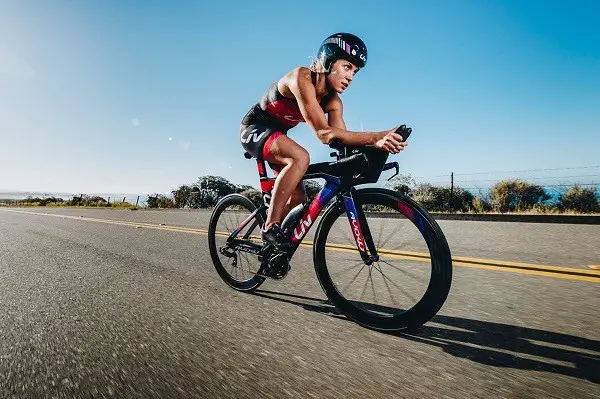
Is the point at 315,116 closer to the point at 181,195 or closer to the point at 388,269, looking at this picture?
the point at 388,269

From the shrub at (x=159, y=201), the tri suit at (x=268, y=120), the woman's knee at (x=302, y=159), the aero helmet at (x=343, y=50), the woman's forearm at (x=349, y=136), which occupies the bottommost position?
the woman's knee at (x=302, y=159)

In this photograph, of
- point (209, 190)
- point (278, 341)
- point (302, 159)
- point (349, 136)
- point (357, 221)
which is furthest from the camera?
point (209, 190)

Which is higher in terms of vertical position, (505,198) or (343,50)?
(505,198)

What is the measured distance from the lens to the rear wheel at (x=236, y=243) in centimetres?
314

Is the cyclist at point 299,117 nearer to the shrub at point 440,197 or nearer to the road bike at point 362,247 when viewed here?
the road bike at point 362,247

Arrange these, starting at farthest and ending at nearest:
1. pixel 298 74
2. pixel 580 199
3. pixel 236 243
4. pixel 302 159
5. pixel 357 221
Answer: pixel 580 199 < pixel 236 243 < pixel 302 159 < pixel 298 74 < pixel 357 221

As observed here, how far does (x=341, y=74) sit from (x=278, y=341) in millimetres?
1889

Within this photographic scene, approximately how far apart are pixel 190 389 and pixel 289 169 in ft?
5.50

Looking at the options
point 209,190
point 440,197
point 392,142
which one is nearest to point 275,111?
point 392,142

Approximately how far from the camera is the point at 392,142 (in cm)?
211

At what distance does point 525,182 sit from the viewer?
17.9 meters

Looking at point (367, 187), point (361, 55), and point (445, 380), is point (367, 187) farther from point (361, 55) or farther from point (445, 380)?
point (445, 380)

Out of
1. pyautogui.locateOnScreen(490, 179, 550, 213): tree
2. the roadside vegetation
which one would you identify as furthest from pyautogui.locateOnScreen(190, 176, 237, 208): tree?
pyautogui.locateOnScreen(490, 179, 550, 213): tree

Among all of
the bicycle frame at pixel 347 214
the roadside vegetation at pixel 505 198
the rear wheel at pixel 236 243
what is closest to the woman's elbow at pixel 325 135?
the bicycle frame at pixel 347 214
